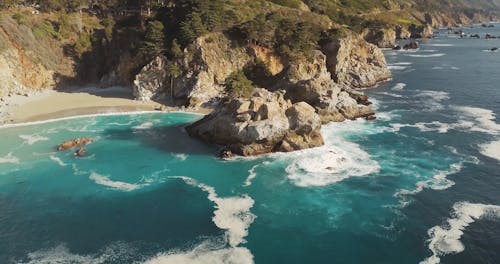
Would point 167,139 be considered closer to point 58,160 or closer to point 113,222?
point 58,160

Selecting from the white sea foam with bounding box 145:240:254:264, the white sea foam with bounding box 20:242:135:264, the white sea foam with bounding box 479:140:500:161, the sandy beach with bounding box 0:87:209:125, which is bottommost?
the white sea foam with bounding box 20:242:135:264

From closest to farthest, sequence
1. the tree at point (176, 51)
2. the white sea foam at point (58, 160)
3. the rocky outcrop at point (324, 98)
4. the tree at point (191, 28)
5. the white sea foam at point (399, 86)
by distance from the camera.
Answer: the white sea foam at point (58, 160) < the rocky outcrop at point (324, 98) < the tree at point (176, 51) < the tree at point (191, 28) < the white sea foam at point (399, 86)

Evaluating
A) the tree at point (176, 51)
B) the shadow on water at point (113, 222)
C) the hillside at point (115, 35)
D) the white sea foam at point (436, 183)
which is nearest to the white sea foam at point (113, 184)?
the shadow on water at point (113, 222)

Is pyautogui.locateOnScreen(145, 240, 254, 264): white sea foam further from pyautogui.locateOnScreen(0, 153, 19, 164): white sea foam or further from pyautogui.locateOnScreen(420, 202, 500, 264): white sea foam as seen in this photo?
pyautogui.locateOnScreen(0, 153, 19, 164): white sea foam

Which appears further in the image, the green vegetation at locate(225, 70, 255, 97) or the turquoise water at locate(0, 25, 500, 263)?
the green vegetation at locate(225, 70, 255, 97)

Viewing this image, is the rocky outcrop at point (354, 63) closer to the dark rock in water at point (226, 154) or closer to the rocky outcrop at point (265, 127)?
the rocky outcrop at point (265, 127)

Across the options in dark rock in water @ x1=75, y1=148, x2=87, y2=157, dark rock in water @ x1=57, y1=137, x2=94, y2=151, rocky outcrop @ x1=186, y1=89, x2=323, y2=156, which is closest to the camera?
rocky outcrop @ x1=186, y1=89, x2=323, y2=156

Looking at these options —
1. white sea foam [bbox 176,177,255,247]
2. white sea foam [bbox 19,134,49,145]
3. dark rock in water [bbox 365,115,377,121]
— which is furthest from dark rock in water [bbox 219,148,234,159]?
dark rock in water [bbox 365,115,377,121]

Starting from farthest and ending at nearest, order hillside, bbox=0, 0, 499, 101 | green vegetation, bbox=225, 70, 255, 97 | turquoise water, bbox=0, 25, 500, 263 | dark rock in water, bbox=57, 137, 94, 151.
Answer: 1. hillside, bbox=0, 0, 499, 101
2. green vegetation, bbox=225, 70, 255, 97
3. dark rock in water, bbox=57, 137, 94, 151
4. turquoise water, bbox=0, 25, 500, 263
